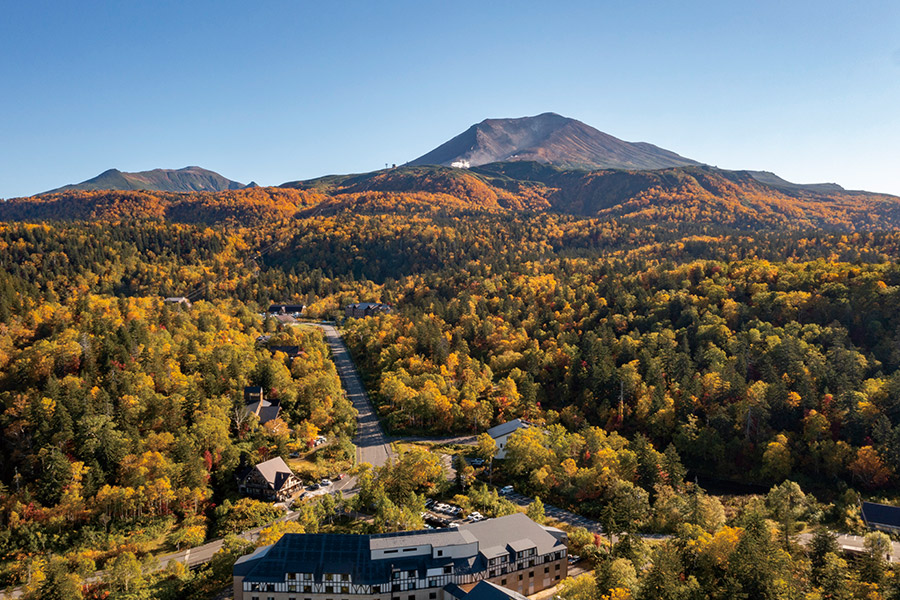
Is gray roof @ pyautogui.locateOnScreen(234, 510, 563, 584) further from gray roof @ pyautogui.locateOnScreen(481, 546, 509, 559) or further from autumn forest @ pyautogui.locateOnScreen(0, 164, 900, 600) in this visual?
autumn forest @ pyautogui.locateOnScreen(0, 164, 900, 600)

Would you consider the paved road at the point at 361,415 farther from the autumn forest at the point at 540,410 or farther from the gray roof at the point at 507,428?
the gray roof at the point at 507,428

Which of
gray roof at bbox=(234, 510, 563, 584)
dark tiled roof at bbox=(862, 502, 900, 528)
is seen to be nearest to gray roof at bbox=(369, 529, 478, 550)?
gray roof at bbox=(234, 510, 563, 584)

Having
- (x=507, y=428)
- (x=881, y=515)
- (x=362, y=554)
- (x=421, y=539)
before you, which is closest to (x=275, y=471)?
(x=362, y=554)

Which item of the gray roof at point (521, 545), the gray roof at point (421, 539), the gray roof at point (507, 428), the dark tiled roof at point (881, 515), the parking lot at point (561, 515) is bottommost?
the parking lot at point (561, 515)

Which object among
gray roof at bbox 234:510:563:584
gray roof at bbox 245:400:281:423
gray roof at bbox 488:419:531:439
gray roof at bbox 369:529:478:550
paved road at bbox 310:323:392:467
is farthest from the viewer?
gray roof at bbox 245:400:281:423

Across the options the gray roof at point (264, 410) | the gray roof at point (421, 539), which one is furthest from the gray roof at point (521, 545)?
the gray roof at point (264, 410)

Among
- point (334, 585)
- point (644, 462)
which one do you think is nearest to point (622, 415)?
point (644, 462)

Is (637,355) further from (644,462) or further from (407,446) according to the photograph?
(407,446)
